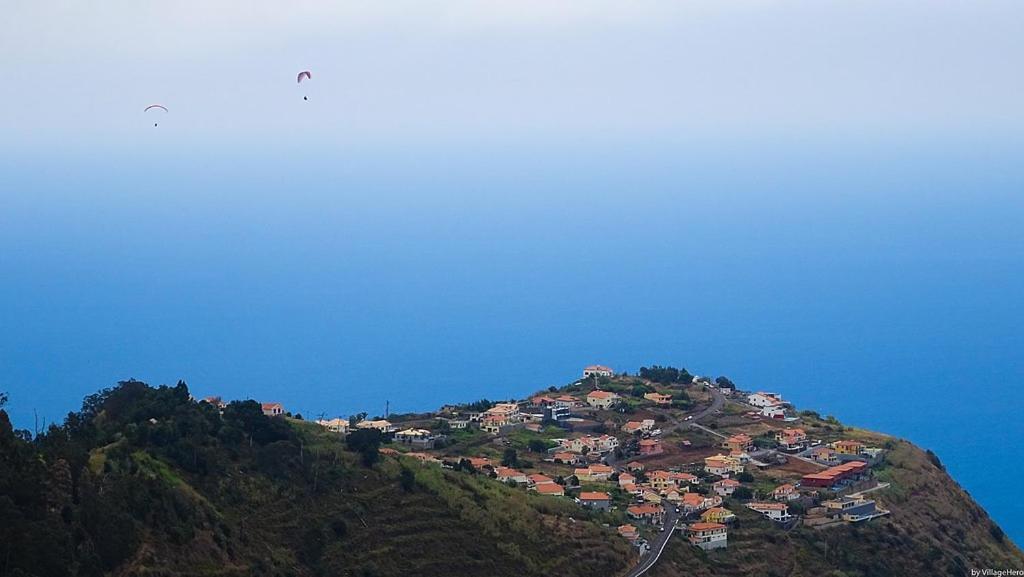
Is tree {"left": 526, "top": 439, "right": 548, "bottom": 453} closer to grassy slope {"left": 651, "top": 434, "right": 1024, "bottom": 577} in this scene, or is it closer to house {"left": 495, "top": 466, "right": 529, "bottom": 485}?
house {"left": 495, "top": 466, "right": 529, "bottom": 485}

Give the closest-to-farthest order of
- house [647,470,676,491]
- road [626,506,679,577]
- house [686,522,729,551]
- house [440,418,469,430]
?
road [626,506,679,577] < house [686,522,729,551] < house [647,470,676,491] < house [440,418,469,430]

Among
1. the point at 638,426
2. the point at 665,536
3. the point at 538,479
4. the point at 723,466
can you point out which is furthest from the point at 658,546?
the point at 638,426

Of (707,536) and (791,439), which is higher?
(791,439)

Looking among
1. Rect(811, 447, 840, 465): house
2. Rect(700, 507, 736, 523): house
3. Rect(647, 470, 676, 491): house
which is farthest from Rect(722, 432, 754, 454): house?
Rect(700, 507, 736, 523): house

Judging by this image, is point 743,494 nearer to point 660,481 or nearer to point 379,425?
point 660,481

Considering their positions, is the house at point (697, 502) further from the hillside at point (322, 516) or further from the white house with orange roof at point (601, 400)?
the white house with orange roof at point (601, 400)

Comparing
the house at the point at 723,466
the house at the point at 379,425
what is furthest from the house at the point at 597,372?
the house at the point at 723,466
